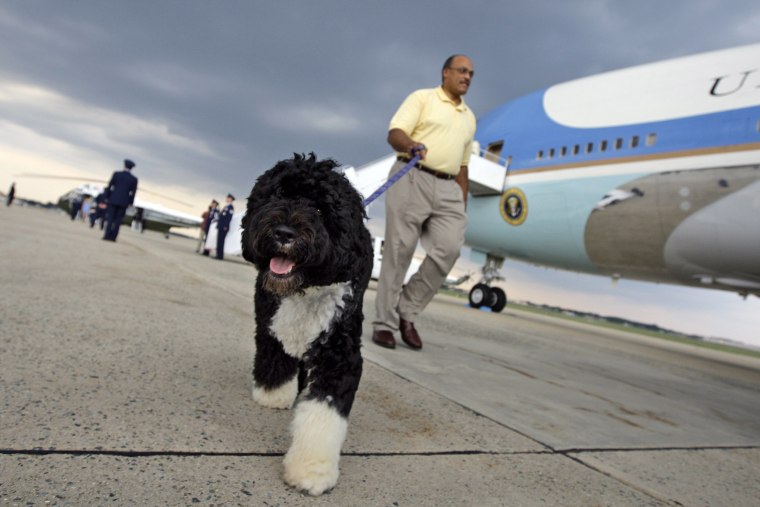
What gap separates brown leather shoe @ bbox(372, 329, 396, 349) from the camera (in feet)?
12.6

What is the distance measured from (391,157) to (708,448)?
12184 millimetres

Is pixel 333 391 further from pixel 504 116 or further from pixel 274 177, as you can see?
pixel 504 116

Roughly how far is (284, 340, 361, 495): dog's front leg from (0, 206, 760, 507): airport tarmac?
0.16 feet

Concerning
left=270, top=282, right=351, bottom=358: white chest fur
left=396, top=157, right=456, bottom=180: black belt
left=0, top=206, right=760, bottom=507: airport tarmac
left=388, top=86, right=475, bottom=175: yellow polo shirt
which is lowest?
left=0, top=206, right=760, bottom=507: airport tarmac

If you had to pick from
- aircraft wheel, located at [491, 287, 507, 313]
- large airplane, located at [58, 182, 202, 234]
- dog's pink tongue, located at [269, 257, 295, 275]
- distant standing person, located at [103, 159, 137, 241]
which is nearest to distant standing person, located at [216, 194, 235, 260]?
distant standing person, located at [103, 159, 137, 241]

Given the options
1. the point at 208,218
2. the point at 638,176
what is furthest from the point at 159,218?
the point at 638,176

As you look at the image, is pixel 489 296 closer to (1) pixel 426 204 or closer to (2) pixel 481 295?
(2) pixel 481 295

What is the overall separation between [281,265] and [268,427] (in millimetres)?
633

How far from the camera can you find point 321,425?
4.73 ft

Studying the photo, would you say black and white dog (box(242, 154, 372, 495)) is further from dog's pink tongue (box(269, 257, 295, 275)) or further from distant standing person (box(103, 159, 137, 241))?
distant standing person (box(103, 159, 137, 241))

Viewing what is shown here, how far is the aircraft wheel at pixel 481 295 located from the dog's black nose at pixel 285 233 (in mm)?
12021

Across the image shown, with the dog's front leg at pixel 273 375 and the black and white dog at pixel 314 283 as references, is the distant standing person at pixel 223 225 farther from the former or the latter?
the black and white dog at pixel 314 283

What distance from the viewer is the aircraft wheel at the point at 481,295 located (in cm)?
1305

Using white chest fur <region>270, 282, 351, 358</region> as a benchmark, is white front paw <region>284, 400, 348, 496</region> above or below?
below
